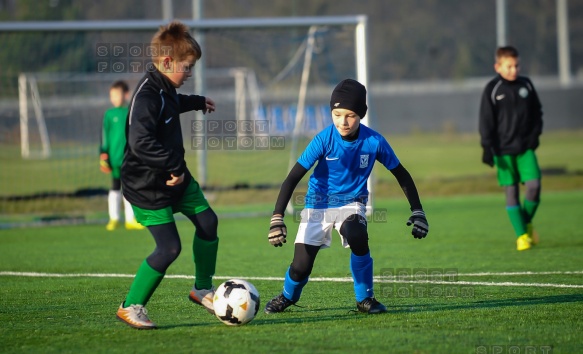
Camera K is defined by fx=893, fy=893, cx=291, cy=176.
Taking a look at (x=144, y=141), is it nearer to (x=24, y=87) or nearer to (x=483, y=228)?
(x=483, y=228)

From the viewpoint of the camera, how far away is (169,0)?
73.8 ft

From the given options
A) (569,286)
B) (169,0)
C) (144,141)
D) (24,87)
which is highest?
(169,0)

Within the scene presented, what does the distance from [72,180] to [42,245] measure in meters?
6.58

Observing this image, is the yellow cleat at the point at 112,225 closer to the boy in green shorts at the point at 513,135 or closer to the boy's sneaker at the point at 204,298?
the boy in green shorts at the point at 513,135

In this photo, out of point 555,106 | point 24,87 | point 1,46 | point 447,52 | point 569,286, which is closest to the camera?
point 569,286

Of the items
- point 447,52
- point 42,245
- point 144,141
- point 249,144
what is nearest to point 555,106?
point 447,52

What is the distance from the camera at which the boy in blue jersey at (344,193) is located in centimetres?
617

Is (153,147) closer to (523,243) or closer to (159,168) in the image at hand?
(159,168)

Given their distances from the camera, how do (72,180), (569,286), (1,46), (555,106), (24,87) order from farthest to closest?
(555,106)
(24,87)
(72,180)
(1,46)
(569,286)

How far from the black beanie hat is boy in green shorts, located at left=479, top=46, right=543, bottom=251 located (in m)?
4.25

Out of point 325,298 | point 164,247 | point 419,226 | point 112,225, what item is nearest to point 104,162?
point 112,225

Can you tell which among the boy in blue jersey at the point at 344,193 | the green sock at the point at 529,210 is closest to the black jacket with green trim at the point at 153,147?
the boy in blue jersey at the point at 344,193

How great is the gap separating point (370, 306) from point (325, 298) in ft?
2.61

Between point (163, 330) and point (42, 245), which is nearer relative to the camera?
point (163, 330)
